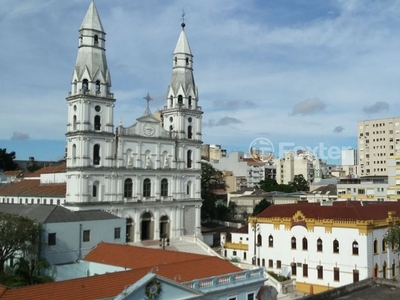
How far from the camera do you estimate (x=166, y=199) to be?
5319 cm

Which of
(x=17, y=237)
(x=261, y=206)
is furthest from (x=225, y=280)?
(x=261, y=206)

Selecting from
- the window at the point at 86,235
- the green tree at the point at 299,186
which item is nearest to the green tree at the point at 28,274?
the window at the point at 86,235

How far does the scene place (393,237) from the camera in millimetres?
34531

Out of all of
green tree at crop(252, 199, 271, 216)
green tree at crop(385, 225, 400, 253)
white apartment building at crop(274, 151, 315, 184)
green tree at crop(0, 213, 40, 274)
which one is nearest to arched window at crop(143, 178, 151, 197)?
green tree at crop(0, 213, 40, 274)

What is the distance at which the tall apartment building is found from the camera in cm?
10050

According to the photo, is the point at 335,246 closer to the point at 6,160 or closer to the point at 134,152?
the point at 134,152

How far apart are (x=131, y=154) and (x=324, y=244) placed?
2317 centimetres

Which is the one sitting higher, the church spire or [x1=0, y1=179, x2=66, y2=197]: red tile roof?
the church spire

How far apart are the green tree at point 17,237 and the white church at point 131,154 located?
13462 millimetres

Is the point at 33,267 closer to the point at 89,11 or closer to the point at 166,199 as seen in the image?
the point at 166,199

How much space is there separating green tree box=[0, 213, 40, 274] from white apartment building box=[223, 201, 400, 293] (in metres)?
17.8

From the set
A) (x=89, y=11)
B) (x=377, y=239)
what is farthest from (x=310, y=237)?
(x=89, y=11)

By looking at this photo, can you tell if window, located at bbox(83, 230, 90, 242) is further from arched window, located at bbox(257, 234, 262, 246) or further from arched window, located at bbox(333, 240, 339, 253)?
arched window, located at bbox(333, 240, 339, 253)

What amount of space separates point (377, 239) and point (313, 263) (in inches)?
197
